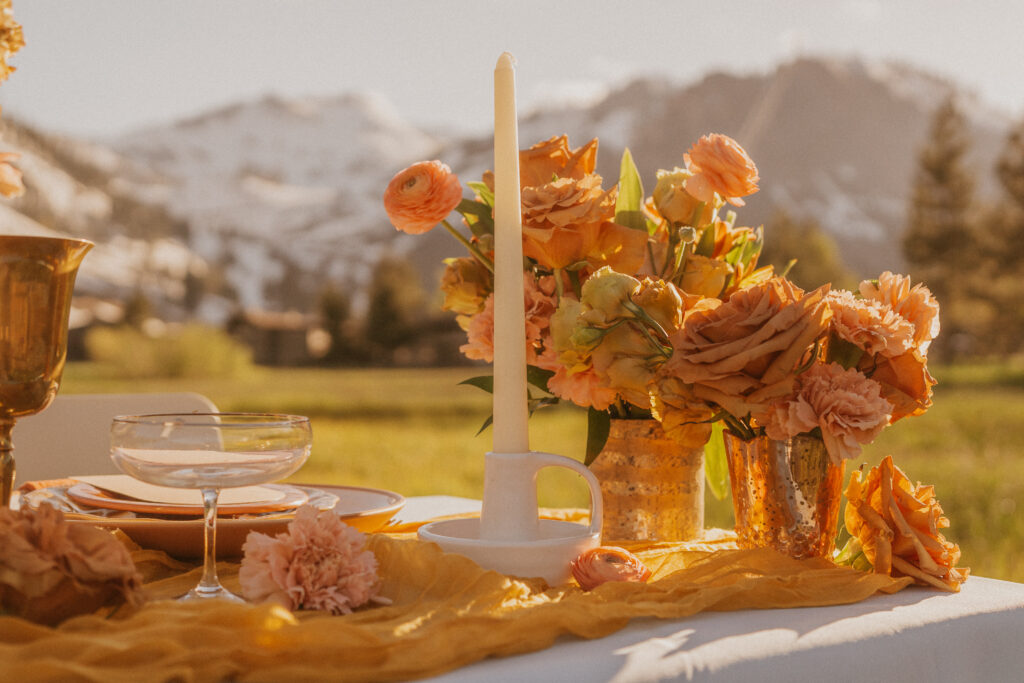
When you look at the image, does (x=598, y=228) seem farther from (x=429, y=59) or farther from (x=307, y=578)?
(x=429, y=59)

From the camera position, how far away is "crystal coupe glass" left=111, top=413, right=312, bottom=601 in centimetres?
56

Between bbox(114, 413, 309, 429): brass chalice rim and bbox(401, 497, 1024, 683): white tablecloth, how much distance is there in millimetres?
208

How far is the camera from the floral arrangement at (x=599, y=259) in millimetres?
747

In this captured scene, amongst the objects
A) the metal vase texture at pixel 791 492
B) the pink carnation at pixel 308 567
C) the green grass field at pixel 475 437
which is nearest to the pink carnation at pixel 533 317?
the metal vase texture at pixel 791 492

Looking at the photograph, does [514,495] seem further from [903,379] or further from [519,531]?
[903,379]

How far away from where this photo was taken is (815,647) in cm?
57

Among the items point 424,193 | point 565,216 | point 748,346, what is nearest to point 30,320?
point 424,193

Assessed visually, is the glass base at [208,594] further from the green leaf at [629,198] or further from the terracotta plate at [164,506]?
the green leaf at [629,198]

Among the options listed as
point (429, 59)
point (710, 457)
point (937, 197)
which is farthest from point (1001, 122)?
point (710, 457)

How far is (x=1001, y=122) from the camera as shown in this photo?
124 feet

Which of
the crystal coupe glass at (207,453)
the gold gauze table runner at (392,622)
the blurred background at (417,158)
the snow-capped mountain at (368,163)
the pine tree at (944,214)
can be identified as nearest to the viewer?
the gold gauze table runner at (392,622)

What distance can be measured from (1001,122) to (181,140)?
3552 centimetres

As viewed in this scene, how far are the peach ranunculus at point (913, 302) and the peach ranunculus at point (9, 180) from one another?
73 cm

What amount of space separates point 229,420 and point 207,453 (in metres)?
0.04
